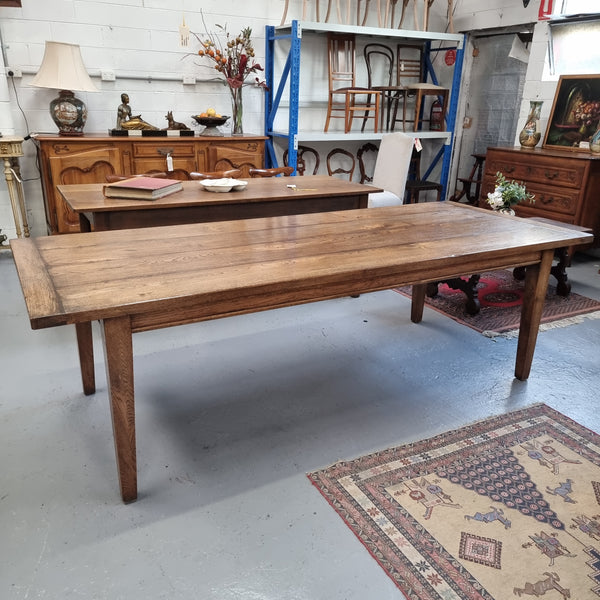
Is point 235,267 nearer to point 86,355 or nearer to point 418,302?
point 86,355

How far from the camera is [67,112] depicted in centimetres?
411

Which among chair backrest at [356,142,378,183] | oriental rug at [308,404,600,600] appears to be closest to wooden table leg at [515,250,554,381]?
oriental rug at [308,404,600,600]

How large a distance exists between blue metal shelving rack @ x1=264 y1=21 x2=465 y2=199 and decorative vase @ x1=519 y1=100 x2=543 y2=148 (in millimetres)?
1028

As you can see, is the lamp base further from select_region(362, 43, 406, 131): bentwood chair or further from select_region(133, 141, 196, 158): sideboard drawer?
select_region(362, 43, 406, 131): bentwood chair

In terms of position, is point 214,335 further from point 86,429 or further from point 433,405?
point 433,405

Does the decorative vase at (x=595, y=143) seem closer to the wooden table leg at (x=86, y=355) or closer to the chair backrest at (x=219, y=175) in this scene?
the chair backrest at (x=219, y=175)

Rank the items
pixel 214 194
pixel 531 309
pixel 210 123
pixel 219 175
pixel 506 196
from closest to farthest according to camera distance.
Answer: pixel 531 309 → pixel 214 194 → pixel 506 196 → pixel 219 175 → pixel 210 123

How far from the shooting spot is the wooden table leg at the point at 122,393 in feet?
4.84

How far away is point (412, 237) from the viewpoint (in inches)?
85.2

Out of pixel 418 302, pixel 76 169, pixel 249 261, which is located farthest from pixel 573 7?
pixel 249 261

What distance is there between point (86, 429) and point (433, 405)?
141 centimetres

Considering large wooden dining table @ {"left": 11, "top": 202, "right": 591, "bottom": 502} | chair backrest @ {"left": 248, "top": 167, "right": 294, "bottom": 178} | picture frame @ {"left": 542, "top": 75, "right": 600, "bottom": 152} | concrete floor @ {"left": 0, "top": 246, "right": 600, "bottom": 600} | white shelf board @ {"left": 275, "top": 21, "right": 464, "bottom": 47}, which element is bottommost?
concrete floor @ {"left": 0, "top": 246, "right": 600, "bottom": 600}

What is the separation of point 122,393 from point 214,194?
1618 mm

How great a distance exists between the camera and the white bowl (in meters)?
2.98
